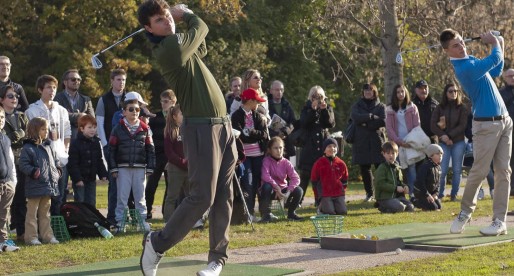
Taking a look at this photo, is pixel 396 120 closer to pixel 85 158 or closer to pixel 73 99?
pixel 73 99

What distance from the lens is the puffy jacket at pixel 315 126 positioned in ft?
54.8

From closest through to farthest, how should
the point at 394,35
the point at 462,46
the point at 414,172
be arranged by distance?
the point at 462,46 → the point at 414,172 → the point at 394,35

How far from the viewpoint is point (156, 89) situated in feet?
133

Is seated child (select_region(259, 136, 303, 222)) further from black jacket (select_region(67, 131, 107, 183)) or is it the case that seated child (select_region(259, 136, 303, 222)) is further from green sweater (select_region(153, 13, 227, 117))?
green sweater (select_region(153, 13, 227, 117))

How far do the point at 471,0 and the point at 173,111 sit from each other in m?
15.4

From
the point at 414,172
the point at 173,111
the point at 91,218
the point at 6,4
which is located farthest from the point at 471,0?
the point at 91,218

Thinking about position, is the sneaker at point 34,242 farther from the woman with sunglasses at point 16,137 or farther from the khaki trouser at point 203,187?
the khaki trouser at point 203,187

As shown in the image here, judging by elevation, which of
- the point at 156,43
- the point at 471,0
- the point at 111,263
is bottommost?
the point at 111,263

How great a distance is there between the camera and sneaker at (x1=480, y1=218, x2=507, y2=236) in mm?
11891

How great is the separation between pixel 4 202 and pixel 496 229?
5.49 m

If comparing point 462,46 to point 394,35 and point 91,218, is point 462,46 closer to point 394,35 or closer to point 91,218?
point 91,218

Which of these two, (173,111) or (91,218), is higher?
(173,111)

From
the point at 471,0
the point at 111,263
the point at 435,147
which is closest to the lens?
the point at 111,263

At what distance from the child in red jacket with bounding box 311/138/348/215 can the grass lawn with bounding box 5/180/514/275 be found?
30 centimetres
